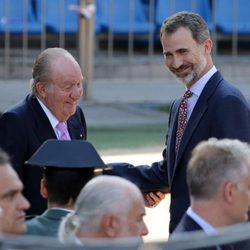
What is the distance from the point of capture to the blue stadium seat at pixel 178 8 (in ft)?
56.0

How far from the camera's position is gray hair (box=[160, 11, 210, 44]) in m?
5.17

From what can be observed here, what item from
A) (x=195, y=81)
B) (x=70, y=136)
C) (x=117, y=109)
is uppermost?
(x=195, y=81)

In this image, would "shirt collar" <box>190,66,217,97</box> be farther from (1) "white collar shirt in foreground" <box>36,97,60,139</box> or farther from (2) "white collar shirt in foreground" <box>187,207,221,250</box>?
(2) "white collar shirt in foreground" <box>187,207,221,250</box>

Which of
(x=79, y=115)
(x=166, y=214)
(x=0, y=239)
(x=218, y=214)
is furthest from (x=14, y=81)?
(x=0, y=239)

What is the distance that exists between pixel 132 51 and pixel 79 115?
11380 millimetres

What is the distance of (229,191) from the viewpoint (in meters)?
3.69

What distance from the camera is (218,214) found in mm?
3674

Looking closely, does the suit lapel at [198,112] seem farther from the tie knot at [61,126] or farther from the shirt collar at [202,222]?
the shirt collar at [202,222]

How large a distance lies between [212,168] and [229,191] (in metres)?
0.12

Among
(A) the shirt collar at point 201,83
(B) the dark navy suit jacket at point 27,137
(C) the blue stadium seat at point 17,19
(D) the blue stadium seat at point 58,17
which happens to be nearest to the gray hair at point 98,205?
(B) the dark navy suit jacket at point 27,137

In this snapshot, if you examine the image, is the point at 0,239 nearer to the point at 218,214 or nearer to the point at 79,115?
the point at 218,214

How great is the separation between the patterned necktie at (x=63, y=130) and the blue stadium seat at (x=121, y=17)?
1153cm

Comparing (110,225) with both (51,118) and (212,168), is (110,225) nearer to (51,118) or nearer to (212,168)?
(212,168)

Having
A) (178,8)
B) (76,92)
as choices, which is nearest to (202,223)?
(76,92)
